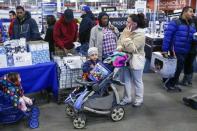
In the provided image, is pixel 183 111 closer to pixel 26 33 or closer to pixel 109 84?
pixel 109 84

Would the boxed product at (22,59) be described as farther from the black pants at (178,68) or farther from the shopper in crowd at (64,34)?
the black pants at (178,68)

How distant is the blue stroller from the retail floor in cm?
9

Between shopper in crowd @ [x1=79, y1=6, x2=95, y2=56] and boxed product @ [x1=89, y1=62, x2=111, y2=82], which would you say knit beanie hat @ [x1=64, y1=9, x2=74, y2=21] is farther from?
boxed product @ [x1=89, y1=62, x2=111, y2=82]

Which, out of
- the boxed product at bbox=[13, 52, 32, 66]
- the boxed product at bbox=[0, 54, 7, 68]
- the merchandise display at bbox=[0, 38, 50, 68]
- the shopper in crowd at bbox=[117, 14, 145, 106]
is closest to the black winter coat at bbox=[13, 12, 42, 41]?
the merchandise display at bbox=[0, 38, 50, 68]

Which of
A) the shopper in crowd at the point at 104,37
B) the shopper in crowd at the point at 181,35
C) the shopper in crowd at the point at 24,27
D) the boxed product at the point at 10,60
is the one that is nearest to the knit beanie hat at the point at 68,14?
the shopper in crowd at the point at 104,37

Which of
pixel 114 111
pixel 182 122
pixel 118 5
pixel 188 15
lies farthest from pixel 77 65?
pixel 118 5

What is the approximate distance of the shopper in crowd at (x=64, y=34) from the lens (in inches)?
178

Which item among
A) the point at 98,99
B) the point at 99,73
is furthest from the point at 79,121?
the point at 99,73

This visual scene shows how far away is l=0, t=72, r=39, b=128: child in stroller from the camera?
360 cm

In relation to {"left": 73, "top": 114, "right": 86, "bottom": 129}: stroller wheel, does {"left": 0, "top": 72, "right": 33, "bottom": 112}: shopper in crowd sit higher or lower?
higher

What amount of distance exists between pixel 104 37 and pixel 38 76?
43.7 inches

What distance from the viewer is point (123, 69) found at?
14.3ft

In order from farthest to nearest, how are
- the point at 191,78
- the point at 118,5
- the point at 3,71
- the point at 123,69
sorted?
the point at 118,5 < the point at 191,78 < the point at 123,69 < the point at 3,71

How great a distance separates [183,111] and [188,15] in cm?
150
